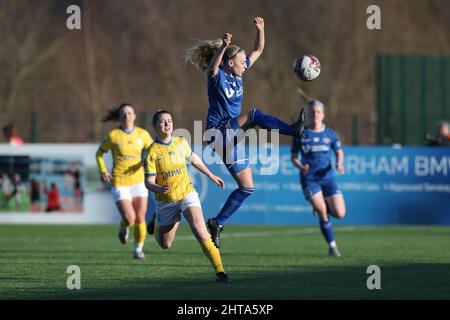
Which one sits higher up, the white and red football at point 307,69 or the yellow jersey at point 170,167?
the white and red football at point 307,69

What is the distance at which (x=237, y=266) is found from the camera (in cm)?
1373

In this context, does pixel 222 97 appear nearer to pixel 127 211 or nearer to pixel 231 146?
pixel 231 146

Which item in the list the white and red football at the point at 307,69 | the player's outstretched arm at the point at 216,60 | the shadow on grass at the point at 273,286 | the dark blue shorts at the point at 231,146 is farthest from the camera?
the white and red football at the point at 307,69

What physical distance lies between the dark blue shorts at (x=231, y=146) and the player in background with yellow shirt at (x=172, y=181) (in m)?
0.43

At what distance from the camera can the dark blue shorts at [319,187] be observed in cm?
1608

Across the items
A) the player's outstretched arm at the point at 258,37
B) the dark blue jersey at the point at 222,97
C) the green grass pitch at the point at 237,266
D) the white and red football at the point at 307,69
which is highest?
the player's outstretched arm at the point at 258,37

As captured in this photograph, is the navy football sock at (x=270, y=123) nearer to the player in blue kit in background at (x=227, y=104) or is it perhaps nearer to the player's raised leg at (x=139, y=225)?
the player in blue kit in background at (x=227, y=104)

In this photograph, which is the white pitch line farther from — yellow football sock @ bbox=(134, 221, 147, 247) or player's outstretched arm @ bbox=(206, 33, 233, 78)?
player's outstretched arm @ bbox=(206, 33, 233, 78)

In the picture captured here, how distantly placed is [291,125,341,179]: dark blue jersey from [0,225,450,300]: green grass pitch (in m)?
1.29

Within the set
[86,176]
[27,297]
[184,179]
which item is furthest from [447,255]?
[86,176]

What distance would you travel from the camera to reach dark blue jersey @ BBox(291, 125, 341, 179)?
16250 millimetres

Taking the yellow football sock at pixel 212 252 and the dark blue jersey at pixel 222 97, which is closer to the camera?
the yellow football sock at pixel 212 252

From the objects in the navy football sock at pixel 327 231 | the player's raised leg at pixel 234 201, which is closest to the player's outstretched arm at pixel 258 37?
the player's raised leg at pixel 234 201
